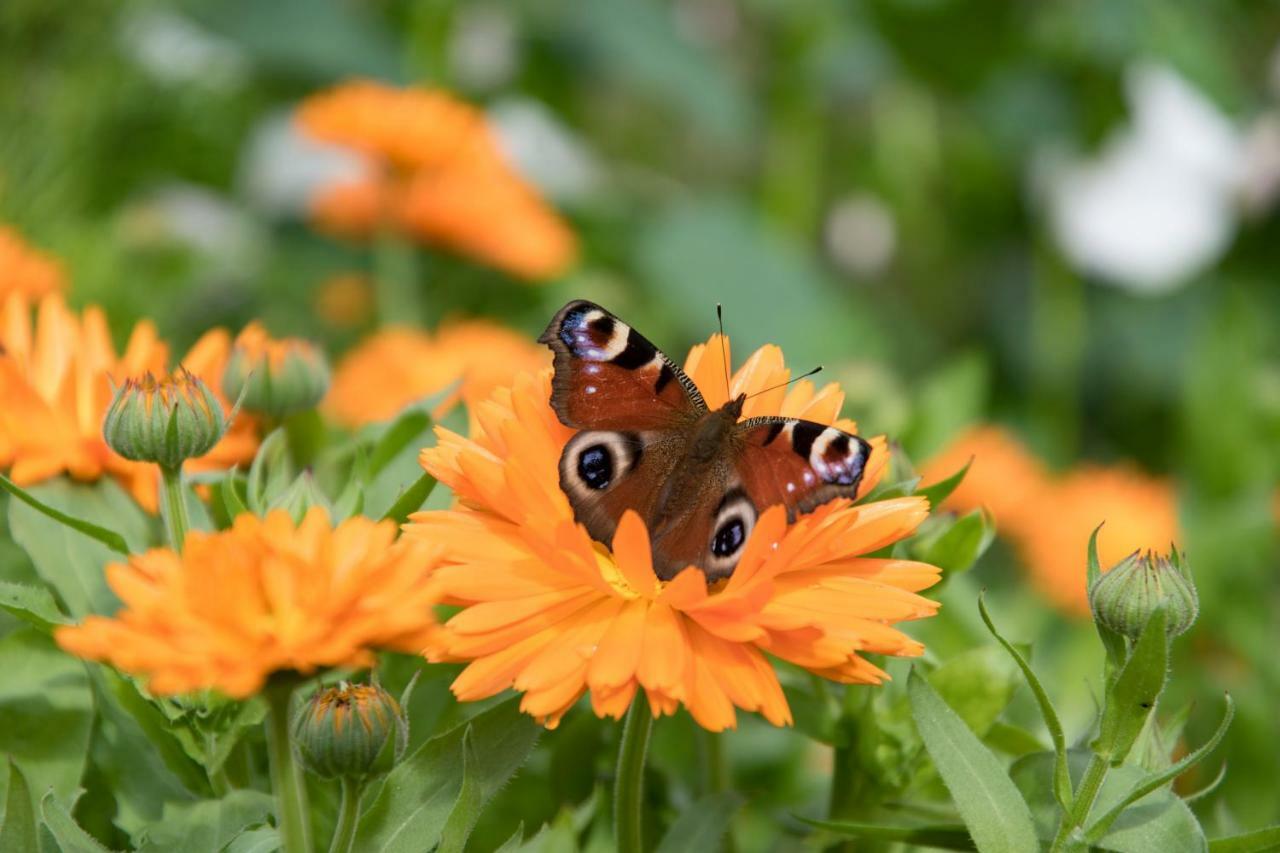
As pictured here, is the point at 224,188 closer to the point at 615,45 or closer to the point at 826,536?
the point at 615,45

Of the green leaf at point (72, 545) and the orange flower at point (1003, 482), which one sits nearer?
the green leaf at point (72, 545)

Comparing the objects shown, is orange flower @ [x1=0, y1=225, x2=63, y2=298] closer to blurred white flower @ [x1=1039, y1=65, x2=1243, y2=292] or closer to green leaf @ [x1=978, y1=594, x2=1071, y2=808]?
green leaf @ [x1=978, y1=594, x2=1071, y2=808]

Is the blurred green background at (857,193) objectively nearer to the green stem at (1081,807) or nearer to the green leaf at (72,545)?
the green leaf at (72,545)

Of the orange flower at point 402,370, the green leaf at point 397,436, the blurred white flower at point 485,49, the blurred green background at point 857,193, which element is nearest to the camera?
the green leaf at point 397,436

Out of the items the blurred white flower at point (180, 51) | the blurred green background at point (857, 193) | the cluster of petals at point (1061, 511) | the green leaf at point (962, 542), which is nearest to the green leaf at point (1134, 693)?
the green leaf at point (962, 542)

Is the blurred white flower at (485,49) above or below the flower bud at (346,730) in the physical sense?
below

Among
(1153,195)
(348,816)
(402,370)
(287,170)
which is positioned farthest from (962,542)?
(1153,195)

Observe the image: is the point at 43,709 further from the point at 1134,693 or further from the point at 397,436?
the point at 1134,693

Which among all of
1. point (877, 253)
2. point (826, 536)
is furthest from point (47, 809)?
point (877, 253)
